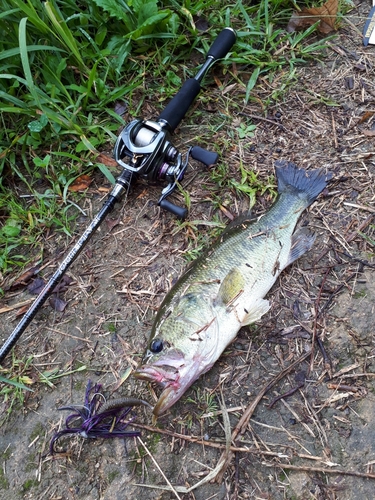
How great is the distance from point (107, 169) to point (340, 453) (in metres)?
2.69

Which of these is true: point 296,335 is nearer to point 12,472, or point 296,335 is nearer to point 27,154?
point 12,472

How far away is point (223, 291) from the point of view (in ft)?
9.21

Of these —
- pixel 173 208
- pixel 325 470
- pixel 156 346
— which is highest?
pixel 173 208

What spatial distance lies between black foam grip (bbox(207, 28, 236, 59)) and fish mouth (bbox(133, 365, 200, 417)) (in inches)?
103

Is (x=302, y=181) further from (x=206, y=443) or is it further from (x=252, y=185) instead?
(x=206, y=443)

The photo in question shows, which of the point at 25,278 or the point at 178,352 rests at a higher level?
the point at 25,278

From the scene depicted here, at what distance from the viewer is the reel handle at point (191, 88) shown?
341 centimetres


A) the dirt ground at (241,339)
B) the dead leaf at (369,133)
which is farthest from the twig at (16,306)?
the dead leaf at (369,133)

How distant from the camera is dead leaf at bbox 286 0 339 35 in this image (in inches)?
150

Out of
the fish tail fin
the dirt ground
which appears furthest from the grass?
the fish tail fin

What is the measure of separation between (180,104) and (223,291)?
161 cm

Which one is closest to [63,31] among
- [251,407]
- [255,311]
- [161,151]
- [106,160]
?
[106,160]

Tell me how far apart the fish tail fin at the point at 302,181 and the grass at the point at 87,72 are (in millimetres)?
550

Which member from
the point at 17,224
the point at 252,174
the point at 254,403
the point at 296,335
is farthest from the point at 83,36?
the point at 254,403
